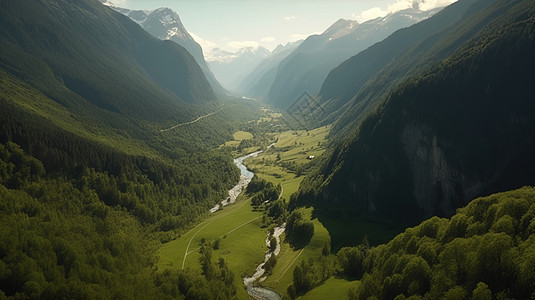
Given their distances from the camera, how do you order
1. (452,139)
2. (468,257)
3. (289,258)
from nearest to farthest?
(468,257) < (289,258) < (452,139)

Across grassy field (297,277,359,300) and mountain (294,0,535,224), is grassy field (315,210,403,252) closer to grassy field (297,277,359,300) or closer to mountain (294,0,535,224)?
mountain (294,0,535,224)

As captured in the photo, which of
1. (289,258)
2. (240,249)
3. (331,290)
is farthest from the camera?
(240,249)

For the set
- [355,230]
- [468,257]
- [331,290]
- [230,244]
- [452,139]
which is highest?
[452,139]

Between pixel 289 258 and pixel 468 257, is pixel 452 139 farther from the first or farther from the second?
pixel 289 258

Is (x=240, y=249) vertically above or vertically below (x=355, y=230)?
below

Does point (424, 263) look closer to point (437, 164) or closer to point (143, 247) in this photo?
point (437, 164)

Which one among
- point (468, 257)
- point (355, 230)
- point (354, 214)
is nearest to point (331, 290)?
point (468, 257)

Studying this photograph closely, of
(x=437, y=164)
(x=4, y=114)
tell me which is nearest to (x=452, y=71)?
(x=437, y=164)
